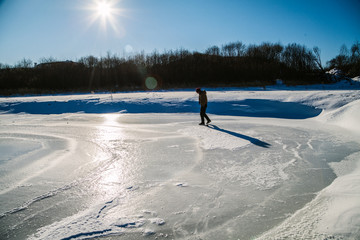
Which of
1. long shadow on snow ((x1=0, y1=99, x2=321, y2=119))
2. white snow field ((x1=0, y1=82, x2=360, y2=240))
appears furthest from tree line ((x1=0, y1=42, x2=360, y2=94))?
white snow field ((x1=0, y1=82, x2=360, y2=240))

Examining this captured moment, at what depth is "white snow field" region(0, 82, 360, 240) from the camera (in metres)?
2.08

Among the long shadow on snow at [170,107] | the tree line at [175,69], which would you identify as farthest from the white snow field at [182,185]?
the tree line at [175,69]

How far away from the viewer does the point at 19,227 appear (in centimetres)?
216

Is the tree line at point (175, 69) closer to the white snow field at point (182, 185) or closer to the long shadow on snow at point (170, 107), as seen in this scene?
the long shadow on snow at point (170, 107)

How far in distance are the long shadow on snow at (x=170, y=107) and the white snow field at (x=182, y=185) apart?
396 cm

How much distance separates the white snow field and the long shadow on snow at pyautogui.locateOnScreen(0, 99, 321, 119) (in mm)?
3956

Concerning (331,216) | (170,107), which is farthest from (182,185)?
(170,107)

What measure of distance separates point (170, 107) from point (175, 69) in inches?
815

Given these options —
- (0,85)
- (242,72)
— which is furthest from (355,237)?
(0,85)

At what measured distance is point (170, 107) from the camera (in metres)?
12.0

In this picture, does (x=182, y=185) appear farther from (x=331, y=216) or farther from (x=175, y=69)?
(x=175, y=69)

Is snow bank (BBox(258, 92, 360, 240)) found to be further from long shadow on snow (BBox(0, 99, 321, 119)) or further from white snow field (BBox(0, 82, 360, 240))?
long shadow on snow (BBox(0, 99, 321, 119))

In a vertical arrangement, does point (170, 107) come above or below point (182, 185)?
above

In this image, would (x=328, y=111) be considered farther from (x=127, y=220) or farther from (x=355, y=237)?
(x=127, y=220)
